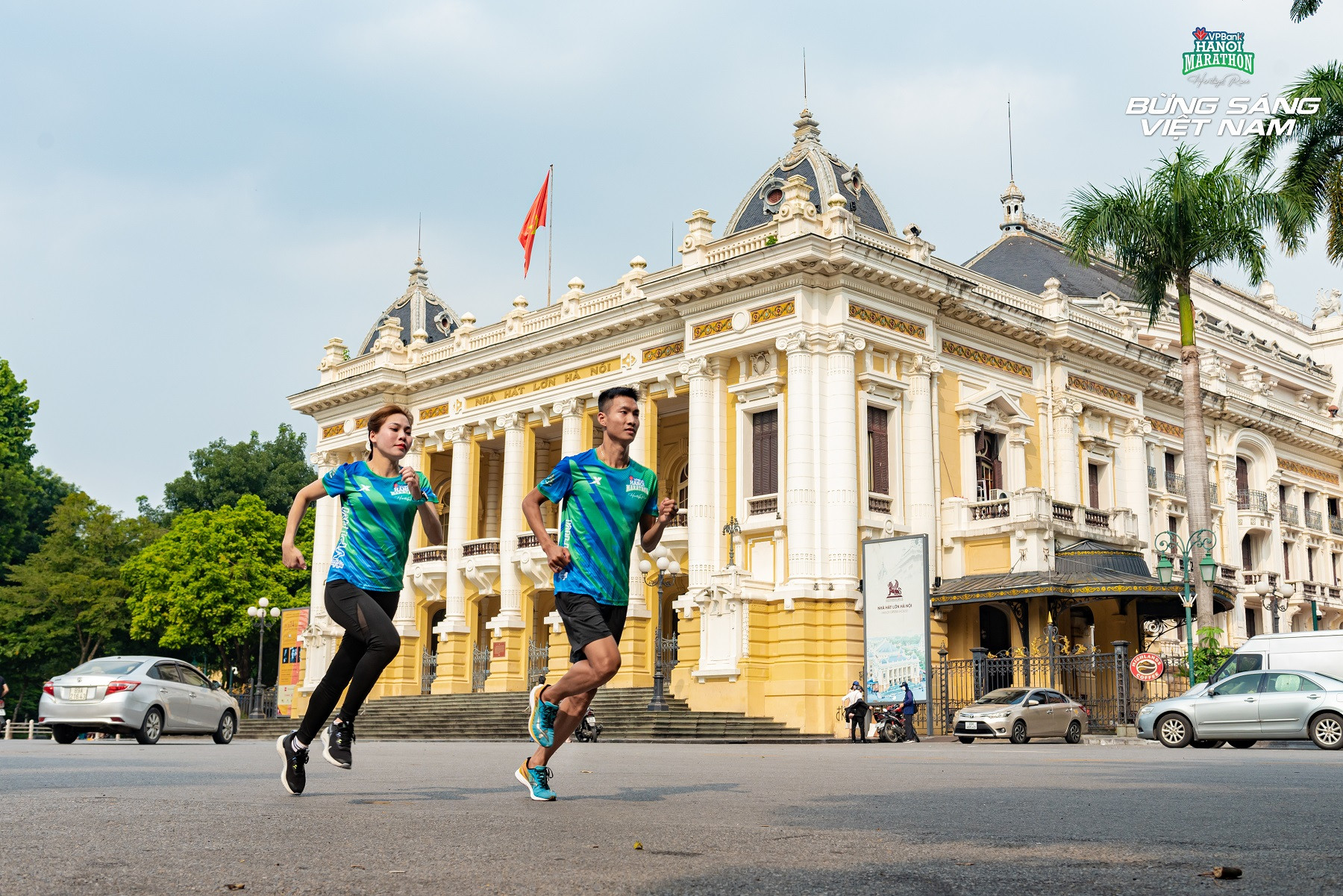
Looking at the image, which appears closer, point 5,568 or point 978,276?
point 978,276

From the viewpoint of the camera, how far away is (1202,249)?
31.1 meters

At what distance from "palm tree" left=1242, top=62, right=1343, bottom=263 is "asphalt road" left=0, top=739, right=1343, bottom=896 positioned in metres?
12.7

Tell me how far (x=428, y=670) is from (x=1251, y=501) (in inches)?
1126

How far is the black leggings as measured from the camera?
7.35 m

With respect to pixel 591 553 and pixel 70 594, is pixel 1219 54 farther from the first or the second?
pixel 70 594

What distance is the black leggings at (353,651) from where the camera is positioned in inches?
289

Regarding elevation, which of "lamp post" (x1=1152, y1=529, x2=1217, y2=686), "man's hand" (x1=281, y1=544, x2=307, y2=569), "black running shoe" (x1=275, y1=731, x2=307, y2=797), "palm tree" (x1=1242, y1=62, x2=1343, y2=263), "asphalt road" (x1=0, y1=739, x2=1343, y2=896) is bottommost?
"asphalt road" (x1=0, y1=739, x2=1343, y2=896)

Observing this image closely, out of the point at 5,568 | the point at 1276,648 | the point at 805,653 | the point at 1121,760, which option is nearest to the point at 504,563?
the point at 805,653

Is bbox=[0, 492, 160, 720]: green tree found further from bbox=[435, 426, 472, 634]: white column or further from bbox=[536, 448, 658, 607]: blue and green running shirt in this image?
bbox=[536, 448, 658, 607]: blue and green running shirt

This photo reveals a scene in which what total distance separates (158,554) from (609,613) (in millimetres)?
50366

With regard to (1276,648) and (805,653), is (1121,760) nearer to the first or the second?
(1276,648)

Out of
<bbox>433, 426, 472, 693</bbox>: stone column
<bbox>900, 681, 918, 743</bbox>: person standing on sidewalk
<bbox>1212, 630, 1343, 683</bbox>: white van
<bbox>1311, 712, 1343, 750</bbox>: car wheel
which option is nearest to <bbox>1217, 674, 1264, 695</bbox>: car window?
<bbox>1311, 712, 1343, 750</bbox>: car wheel

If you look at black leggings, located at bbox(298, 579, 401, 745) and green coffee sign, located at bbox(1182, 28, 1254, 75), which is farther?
green coffee sign, located at bbox(1182, 28, 1254, 75)

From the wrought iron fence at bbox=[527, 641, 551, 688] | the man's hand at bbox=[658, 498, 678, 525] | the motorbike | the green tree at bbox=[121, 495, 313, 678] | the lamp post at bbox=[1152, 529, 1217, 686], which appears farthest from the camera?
the green tree at bbox=[121, 495, 313, 678]
